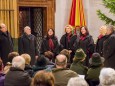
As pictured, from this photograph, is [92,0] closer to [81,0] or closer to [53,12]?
[81,0]

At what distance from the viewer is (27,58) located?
581 cm

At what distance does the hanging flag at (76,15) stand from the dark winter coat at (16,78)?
21.7ft

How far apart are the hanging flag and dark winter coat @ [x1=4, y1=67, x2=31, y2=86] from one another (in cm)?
662

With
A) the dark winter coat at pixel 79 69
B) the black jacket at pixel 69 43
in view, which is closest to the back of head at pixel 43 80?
the dark winter coat at pixel 79 69

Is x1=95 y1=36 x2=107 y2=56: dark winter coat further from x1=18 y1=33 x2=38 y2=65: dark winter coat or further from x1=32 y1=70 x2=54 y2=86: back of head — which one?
x1=32 y1=70 x2=54 y2=86: back of head

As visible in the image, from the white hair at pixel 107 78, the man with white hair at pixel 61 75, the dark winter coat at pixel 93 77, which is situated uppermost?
the white hair at pixel 107 78

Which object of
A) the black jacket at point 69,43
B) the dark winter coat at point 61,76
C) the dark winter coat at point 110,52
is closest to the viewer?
the dark winter coat at point 61,76

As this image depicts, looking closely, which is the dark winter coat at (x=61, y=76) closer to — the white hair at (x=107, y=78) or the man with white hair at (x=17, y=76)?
the man with white hair at (x=17, y=76)

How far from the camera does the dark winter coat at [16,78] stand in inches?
192

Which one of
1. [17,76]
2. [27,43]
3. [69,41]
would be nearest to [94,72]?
[17,76]

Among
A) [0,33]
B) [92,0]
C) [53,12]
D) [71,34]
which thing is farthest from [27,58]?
[92,0]

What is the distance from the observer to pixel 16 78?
489 centimetres

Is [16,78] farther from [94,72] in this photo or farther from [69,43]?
[69,43]

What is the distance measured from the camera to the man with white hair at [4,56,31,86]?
4.89m
